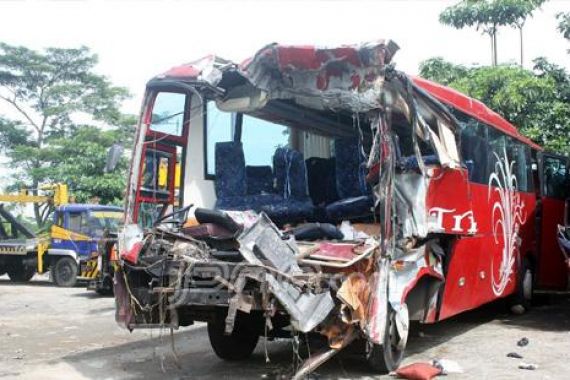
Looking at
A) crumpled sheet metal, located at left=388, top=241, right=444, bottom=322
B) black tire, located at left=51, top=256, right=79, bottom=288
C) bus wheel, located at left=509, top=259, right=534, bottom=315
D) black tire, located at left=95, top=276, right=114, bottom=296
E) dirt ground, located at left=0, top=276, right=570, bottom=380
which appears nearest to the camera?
crumpled sheet metal, located at left=388, top=241, right=444, bottom=322

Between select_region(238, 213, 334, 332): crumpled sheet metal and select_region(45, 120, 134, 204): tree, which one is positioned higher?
select_region(45, 120, 134, 204): tree

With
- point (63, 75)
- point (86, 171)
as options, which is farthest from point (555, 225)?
point (63, 75)

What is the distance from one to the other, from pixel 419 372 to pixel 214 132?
3.52m

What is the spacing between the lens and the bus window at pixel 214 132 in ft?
25.1

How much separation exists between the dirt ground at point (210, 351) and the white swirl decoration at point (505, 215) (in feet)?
2.55

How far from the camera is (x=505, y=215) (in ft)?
30.9

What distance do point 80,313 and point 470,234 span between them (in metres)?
7.71

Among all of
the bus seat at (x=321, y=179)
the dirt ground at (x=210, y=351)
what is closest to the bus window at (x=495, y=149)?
the bus seat at (x=321, y=179)

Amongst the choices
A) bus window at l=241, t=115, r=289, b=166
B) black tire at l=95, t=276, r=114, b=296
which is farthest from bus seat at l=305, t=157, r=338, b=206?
black tire at l=95, t=276, r=114, b=296

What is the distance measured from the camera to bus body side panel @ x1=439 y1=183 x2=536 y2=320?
7598 millimetres

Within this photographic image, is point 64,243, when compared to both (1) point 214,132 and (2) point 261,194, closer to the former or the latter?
(2) point 261,194

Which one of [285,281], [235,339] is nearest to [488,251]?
[235,339]

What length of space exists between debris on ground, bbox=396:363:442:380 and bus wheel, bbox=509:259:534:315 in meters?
4.88

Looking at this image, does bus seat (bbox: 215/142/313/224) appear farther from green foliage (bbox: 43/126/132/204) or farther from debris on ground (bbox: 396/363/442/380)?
green foliage (bbox: 43/126/132/204)
